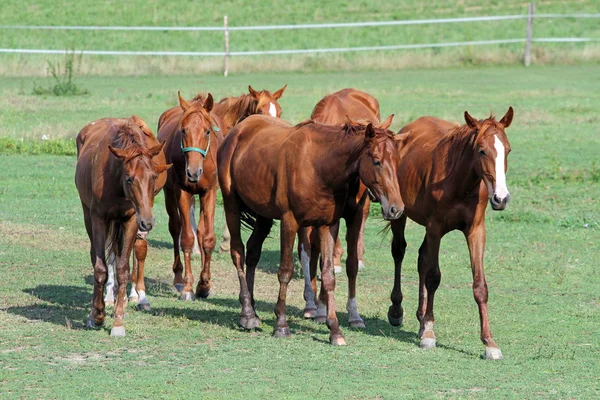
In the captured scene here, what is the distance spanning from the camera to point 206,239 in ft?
35.1

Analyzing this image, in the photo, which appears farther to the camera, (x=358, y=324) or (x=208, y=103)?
(x=208, y=103)

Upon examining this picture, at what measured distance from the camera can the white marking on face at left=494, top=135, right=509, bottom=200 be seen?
7750 mm

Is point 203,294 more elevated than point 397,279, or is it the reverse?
point 397,279

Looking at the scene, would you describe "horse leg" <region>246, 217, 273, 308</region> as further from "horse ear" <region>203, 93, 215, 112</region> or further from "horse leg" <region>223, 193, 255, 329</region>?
"horse ear" <region>203, 93, 215, 112</region>

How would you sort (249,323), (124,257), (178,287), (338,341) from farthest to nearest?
1. (178,287)
2. (249,323)
3. (124,257)
4. (338,341)

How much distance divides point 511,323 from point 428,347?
4.22 feet

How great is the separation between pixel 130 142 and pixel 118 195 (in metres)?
0.52

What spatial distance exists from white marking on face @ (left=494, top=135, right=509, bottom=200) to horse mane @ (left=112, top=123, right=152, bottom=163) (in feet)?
9.32

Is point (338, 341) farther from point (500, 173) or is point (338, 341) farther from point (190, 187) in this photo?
point (190, 187)

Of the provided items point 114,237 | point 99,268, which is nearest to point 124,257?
point 99,268

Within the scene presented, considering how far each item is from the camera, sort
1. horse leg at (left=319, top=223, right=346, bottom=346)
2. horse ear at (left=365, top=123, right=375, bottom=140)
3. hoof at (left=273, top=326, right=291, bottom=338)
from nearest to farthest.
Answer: horse ear at (left=365, top=123, right=375, bottom=140)
horse leg at (left=319, top=223, right=346, bottom=346)
hoof at (left=273, top=326, right=291, bottom=338)

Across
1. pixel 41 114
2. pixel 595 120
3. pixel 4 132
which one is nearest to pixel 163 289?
pixel 4 132

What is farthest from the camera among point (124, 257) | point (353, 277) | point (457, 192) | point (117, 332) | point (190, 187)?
point (190, 187)

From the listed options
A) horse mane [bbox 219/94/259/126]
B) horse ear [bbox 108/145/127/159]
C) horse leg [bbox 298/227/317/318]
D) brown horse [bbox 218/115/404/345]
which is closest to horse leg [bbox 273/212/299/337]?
brown horse [bbox 218/115/404/345]
